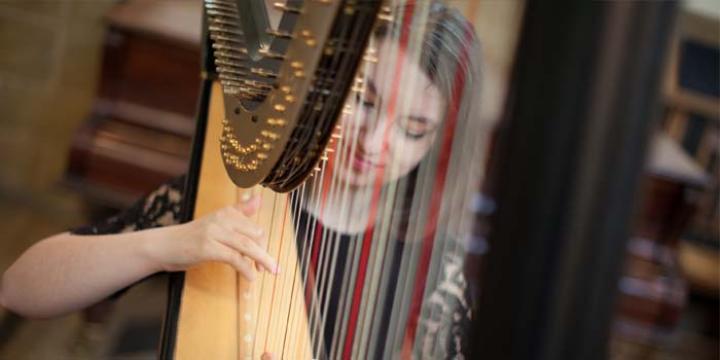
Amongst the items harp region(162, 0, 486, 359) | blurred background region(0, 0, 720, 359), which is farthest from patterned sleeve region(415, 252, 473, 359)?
blurred background region(0, 0, 720, 359)

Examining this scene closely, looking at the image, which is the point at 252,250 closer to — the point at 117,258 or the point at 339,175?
the point at 339,175

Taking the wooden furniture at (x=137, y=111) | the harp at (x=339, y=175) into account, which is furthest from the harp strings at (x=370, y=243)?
the wooden furniture at (x=137, y=111)

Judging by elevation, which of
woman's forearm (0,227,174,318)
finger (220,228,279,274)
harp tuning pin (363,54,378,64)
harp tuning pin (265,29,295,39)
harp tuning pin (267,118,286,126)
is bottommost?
woman's forearm (0,227,174,318)

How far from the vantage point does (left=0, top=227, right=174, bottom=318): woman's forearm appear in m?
1.10

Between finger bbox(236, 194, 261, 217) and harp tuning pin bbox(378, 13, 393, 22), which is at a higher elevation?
harp tuning pin bbox(378, 13, 393, 22)

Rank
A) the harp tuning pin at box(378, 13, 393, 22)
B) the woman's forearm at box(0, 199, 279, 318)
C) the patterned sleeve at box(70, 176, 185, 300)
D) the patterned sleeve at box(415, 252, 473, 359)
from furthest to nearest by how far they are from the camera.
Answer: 1. the patterned sleeve at box(70, 176, 185, 300)
2. the woman's forearm at box(0, 199, 279, 318)
3. the patterned sleeve at box(415, 252, 473, 359)
4. the harp tuning pin at box(378, 13, 393, 22)

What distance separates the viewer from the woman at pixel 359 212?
815 mm

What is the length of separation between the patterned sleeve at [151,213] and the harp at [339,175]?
0.33ft

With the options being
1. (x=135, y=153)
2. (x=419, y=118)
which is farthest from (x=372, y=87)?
(x=135, y=153)

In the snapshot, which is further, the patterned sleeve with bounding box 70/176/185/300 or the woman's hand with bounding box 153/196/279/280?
the patterned sleeve with bounding box 70/176/185/300

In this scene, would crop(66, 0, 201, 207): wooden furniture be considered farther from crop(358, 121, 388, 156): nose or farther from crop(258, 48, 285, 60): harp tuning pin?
crop(258, 48, 285, 60): harp tuning pin

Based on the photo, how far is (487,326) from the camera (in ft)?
1.46

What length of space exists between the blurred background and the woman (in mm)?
502

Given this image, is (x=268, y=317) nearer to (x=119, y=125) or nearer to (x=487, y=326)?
(x=487, y=326)
